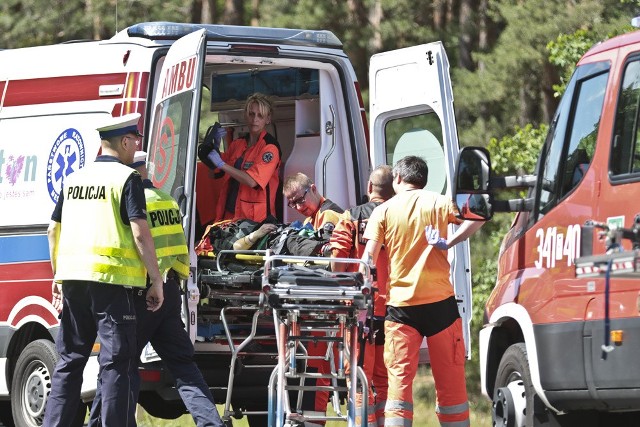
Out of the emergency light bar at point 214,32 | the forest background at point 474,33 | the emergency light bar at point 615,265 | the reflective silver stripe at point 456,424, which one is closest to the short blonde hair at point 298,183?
the emergency light bar at point 214,32

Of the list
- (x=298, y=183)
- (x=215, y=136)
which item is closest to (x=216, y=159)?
(x=215, y=136)

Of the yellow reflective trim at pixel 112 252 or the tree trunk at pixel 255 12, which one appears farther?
the tree trunk at pixel 255 12

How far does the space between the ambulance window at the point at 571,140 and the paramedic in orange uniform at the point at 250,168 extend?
2932 mm

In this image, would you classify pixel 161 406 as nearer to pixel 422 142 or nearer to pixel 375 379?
pixel 375 379

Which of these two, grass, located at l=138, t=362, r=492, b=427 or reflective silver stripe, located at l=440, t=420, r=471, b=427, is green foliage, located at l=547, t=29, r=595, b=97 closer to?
grass, located at l=138, t=362, r=492, b=427

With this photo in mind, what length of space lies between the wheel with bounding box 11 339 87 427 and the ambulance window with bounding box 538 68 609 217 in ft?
12.5

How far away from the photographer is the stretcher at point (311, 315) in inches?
299

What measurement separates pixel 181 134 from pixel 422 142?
69.1 inches

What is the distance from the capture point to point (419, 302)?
25.6 feet

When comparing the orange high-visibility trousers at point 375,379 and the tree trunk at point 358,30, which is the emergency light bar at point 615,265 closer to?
the orange high-visibility trousers at point 375,379

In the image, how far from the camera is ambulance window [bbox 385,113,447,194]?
9.41 meters

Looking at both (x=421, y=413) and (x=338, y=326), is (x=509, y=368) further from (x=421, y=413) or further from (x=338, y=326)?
(x=421, y=413)

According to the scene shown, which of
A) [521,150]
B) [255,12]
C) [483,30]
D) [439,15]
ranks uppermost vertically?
[255,12]

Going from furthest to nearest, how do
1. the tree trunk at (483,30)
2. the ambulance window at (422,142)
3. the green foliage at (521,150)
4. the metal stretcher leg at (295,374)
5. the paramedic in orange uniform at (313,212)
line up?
the tree trunk at (483,30) → the green foliage at (521,150) → the ambulance window at (422,142) → the paramedic in orange uniform at (313,212) → the metal stretcher leg at (295,374)
